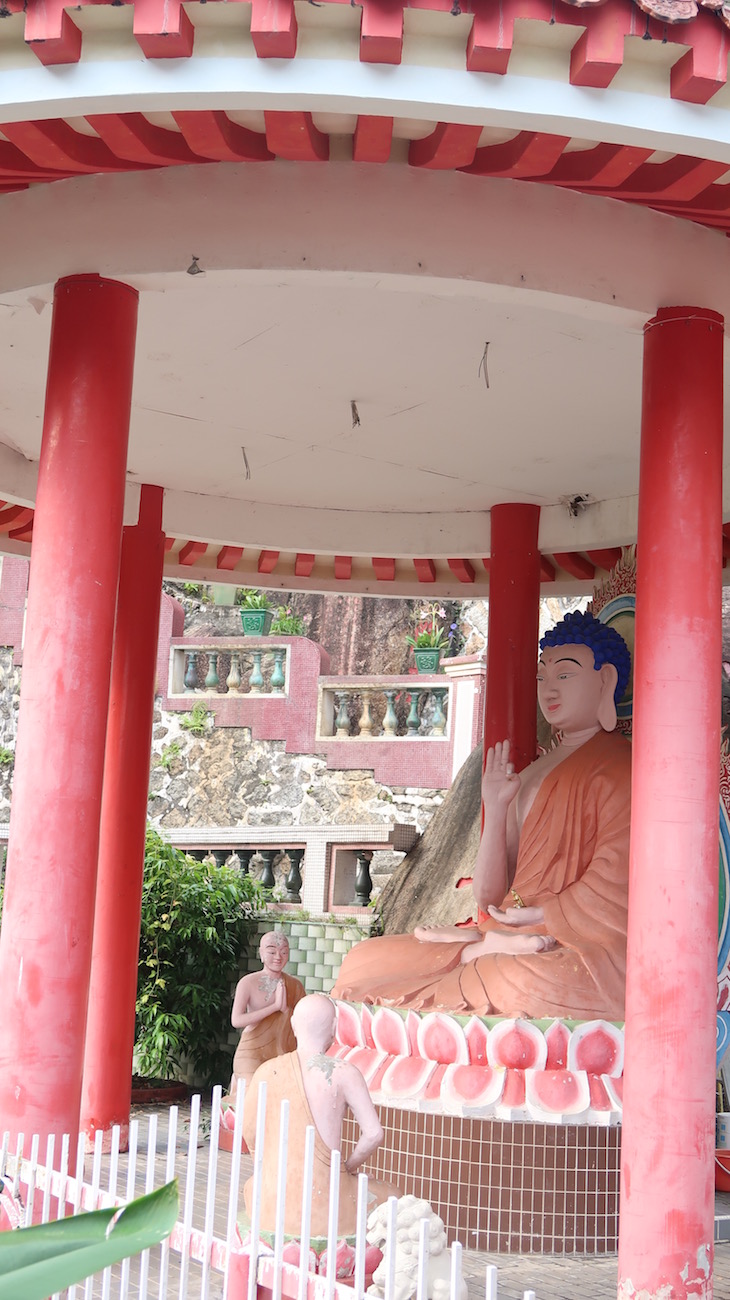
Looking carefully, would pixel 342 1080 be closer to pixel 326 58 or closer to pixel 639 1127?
pixel 639 1127

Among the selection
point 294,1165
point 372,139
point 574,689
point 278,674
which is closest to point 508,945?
point 574,689

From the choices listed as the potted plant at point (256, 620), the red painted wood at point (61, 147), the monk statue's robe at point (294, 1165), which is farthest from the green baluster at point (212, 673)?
the monk statue's robe at point (294, 1165)

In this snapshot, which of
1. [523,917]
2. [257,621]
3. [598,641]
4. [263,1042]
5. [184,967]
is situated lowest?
[263,1042]

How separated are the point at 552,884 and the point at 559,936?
0.45m

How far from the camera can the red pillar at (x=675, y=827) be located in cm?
417

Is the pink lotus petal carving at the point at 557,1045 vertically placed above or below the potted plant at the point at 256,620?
below

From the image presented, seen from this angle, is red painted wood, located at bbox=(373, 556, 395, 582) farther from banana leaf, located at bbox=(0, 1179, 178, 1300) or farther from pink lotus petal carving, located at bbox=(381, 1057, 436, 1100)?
banana leaf, located at bbox=(0, 1179, 178, 1300)

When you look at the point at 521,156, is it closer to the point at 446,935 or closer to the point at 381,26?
the point at 381,26

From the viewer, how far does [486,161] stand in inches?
176

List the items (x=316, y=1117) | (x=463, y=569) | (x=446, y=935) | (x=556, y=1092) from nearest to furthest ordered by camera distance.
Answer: (x=316, y=1117) → (x=556, y=1092) → (x=446, y=935) → (x=463, y=569)

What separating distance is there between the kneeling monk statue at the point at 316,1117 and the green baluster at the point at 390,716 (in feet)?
35.0

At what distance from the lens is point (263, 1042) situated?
740 cm

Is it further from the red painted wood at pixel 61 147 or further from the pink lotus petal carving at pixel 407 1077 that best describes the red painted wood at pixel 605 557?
the red painted wood at pixel 61 147

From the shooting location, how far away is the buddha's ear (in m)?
6.99
